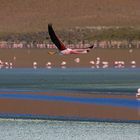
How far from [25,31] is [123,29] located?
6533 mm

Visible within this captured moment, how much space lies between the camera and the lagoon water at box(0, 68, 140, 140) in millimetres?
21000

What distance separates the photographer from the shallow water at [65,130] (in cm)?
2072

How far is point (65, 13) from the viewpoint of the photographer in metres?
77.9

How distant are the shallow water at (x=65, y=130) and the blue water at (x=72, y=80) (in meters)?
4.82

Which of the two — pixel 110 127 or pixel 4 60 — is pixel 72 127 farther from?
pixel 4 60

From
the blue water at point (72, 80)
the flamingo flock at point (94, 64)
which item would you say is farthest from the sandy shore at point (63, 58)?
the blue water at point (72, 80)

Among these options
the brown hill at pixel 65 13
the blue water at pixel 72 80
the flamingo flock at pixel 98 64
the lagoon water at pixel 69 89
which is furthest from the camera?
the brown hill at pixel 65 13

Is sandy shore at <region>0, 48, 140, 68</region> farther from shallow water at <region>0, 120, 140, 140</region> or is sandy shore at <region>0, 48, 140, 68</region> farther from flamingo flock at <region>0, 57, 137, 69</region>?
shallow water at <region>0, 120, 140, 140</region>

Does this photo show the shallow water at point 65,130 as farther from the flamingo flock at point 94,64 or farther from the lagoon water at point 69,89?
the flamingo flock at point 94,64

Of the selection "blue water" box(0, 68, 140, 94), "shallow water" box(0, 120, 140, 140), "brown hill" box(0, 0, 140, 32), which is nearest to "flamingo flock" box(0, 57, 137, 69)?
"blue water" box(0, 68, 140, 94)

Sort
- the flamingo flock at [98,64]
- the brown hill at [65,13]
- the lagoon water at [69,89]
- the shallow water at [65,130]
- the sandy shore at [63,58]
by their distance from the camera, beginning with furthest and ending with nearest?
the brown hill at [65,13]
the sandy shore at [63,58]
the flamingo flock at [98,64]
the lagoon water at [69,89]
the shallow water at [65,130]

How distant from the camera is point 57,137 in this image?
2078cm

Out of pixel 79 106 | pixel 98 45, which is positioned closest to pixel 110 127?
pixel 79 106

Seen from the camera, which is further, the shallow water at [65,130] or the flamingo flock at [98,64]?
the flamingo flock at [98,64]
